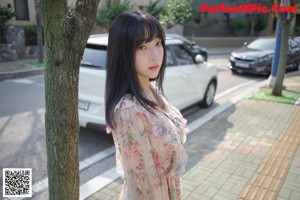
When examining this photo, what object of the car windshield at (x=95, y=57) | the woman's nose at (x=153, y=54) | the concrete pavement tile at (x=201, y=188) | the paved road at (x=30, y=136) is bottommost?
the paved road at (x=30, y=136)

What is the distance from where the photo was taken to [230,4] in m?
25.6

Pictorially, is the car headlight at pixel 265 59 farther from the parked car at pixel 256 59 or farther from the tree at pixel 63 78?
the tree at pixel 63 78

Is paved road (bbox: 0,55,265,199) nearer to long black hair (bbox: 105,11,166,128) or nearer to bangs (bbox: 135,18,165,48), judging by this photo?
long black hair (bbox: 105,11,166,128)

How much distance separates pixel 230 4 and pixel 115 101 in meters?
26.2

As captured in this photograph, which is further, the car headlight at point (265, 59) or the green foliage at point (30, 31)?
the green foliage at point (30, 31)

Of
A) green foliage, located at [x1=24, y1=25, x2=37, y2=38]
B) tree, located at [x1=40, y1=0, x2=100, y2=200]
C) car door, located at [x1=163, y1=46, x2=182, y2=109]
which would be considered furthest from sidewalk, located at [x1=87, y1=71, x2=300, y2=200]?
green foliage, located at [x1=24, y1=25, x2=37, y2=38]

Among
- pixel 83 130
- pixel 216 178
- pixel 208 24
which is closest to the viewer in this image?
pixel 216 178

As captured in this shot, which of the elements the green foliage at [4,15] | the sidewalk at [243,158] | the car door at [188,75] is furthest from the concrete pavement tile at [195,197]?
the green foliage at [4,15]

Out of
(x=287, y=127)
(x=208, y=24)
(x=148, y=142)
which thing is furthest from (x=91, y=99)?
(x=208, y=24)

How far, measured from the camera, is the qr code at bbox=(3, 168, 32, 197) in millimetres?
2967

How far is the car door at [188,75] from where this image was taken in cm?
560

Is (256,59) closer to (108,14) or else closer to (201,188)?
(201,188)

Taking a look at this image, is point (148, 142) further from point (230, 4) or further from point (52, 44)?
point (230, 4)

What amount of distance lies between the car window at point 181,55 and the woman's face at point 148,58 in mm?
3988
